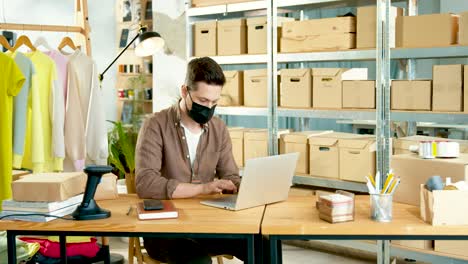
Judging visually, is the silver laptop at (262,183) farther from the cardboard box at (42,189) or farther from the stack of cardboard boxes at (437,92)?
the stack of cardboard boxes at (437,92)

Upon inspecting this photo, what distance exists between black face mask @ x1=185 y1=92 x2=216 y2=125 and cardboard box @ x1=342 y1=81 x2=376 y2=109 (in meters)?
1.57

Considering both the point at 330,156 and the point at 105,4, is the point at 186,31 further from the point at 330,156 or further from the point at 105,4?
the point at 105,4

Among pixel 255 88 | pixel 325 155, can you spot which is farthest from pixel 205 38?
pixel 325 155

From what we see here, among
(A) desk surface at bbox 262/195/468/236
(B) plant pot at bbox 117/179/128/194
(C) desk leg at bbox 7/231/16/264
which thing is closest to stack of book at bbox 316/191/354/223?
(A) desk surface at bbox 262/195/468/236

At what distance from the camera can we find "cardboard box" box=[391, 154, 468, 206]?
115 inches

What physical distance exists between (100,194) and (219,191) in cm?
56

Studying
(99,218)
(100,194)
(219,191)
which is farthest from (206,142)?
(99,218)

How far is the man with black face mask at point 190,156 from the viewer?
3.06 metres

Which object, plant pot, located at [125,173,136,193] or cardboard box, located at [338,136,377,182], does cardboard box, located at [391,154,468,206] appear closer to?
cardboard box, located at [338,136,377,182]

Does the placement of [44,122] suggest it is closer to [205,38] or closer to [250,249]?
[205,38]

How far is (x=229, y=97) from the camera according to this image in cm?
533

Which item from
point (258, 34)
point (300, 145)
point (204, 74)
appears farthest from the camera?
point (258, 34)

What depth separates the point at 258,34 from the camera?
16.6 ft

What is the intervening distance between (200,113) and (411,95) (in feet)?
5.50
